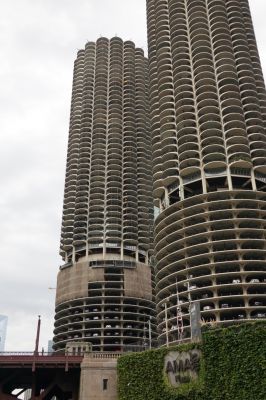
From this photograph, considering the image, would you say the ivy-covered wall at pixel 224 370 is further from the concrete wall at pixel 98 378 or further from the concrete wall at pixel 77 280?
the concrete wall at pixel 77 280

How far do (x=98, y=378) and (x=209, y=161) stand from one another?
6359cm

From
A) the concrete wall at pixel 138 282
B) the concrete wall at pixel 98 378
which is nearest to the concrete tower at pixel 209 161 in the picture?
the concrete wall at pixel 138 282

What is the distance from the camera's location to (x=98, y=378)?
66438 millimetres

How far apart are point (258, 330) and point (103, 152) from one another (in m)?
126

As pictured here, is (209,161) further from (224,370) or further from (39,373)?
(224,370)

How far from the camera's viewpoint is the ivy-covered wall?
46344 millimetres

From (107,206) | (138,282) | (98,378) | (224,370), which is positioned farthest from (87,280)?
(224,370)

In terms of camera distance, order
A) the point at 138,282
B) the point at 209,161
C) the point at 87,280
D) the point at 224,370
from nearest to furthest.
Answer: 1. the point at 224,370
2. the point at 209,161
3. the point at 87,280
4. the point at 138,282

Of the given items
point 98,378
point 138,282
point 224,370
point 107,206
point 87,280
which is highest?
point 107,206

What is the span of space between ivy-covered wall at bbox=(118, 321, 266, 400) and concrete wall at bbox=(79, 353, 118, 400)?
7436 mm

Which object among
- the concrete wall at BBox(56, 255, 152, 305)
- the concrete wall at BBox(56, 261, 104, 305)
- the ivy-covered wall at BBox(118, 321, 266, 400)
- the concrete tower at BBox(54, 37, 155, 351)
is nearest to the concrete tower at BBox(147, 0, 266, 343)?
the concrete wall at BBox(56, 255, 152, 305)

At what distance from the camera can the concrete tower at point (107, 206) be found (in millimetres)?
142875

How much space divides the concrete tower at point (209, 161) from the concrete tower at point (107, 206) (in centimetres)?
3054

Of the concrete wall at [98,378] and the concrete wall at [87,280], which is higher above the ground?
the concrete wall at [87,280]
